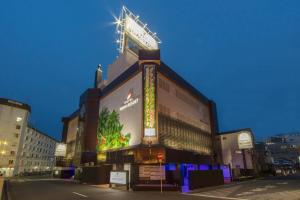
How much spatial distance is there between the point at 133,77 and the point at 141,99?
6.59 metres

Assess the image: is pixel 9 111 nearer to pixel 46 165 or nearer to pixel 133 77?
pixel 46 165

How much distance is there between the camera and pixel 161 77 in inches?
1610

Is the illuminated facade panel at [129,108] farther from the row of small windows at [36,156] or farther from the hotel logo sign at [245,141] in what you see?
the row of small windows at [36,156]

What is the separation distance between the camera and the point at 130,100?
39312mm

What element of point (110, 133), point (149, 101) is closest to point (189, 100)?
point (149, 101)

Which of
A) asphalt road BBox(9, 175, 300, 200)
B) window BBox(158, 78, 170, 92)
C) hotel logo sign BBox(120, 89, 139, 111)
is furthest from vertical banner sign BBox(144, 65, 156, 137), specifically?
asphalt road BBox(9, 175, 300, 200)

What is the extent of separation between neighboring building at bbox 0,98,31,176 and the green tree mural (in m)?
44.9

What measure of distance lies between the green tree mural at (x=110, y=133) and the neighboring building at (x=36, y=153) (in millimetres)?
51065

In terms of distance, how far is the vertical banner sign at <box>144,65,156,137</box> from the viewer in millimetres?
33312

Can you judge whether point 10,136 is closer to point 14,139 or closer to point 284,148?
point 14,139

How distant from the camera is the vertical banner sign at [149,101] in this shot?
33312mm

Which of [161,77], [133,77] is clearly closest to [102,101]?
[133,77]

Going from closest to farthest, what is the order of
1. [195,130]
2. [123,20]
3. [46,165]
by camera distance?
[195,130] < [123,20] < [46,165]

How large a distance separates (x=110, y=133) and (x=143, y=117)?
13.5 meters
